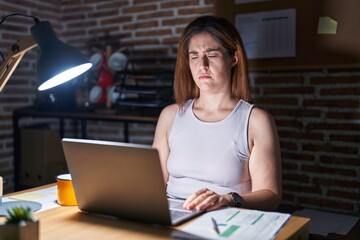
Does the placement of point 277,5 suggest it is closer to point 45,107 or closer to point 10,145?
point 45,107

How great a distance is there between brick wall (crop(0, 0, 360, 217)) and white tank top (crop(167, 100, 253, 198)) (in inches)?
39.0

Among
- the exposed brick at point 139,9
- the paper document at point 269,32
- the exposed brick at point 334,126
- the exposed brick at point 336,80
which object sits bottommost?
the exposed brick at point 334,126

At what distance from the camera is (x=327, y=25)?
8.09 ft

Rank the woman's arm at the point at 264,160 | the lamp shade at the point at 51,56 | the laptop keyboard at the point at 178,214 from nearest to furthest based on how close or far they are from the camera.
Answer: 1. the laptop keyboard at the point at 178,214
2. the lamp shade at the point at 51,56
3. the woman's arm at the point at 264,160

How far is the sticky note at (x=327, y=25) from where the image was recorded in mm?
2445

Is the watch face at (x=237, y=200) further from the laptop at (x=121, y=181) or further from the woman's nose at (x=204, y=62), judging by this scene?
the woman's nose at (x=204, y=62)

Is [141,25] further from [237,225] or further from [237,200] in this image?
[237,225]

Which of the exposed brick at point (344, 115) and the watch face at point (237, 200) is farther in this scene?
the exposed brick at point (344, 115)

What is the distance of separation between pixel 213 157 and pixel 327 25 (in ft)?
4.24

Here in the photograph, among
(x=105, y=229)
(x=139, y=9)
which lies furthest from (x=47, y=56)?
(x=139, y=9)

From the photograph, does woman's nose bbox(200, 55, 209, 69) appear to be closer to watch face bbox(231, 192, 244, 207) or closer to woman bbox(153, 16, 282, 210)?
woman bbox(153, 16, 282, 210)

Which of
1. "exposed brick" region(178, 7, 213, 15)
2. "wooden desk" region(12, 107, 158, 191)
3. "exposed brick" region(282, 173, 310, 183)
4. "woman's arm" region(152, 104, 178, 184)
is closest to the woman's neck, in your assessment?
"woman's arm" region(152, 104, 178, 184)

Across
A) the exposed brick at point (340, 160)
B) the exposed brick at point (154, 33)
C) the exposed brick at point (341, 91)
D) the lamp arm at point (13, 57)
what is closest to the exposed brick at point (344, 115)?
the exposed brick at point (341, 91)

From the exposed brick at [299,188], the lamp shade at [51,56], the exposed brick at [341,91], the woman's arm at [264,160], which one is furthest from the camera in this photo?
the exposed brick at [299,188]
